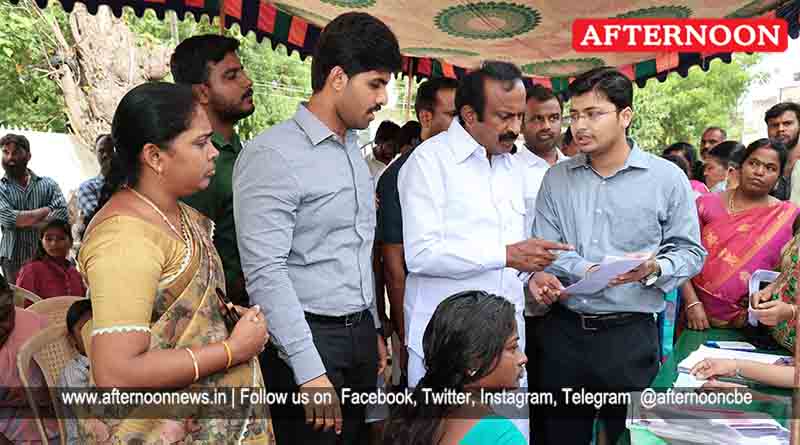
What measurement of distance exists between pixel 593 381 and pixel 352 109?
1.27m

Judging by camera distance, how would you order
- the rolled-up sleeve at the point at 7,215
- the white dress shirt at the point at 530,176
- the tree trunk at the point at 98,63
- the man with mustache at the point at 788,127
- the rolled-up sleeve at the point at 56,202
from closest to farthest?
the white dress shirt at the point at 530,176
the man with mustache at the point at 788,127
the rolled-up sleeve at the point at 7,215
the rolled-up sleeve at the point at 56,202
the tree trunk at the point at 98,63

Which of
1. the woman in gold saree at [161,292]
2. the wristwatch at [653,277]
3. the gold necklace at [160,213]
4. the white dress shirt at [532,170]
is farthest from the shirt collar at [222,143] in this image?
the wristwatch at [653,277]

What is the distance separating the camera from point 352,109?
6.32ft

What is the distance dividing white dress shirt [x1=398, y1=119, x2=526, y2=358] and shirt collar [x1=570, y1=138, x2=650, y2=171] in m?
0.26

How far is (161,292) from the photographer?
143cm

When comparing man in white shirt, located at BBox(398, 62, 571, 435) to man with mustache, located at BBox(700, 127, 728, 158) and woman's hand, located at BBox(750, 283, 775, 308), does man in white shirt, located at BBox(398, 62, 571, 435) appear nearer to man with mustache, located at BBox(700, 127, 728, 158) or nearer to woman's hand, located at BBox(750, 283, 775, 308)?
woman's hand, located at BBox(750, 283, 775, 308)

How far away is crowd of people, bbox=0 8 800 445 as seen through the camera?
4.82ft

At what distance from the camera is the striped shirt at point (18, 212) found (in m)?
5.19

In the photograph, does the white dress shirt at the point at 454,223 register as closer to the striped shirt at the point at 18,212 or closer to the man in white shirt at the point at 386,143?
the man in white shirt at the point at 386,143

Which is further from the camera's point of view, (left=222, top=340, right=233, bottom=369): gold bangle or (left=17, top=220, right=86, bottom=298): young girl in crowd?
(left=17, top=220, right=86, bottom=298): young girl in crowd

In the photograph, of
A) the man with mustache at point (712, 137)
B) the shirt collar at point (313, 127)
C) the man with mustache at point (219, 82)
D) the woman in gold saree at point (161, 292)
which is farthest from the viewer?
the man with mustache at point (712, 137)

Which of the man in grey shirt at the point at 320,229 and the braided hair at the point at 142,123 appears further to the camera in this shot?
the man in grey shirt at the point at 320,229

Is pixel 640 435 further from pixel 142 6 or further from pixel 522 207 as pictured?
pixel 142 6

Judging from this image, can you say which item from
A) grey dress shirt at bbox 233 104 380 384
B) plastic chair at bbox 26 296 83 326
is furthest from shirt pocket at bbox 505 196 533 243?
plastic chair at bbox 26 296 83 326
